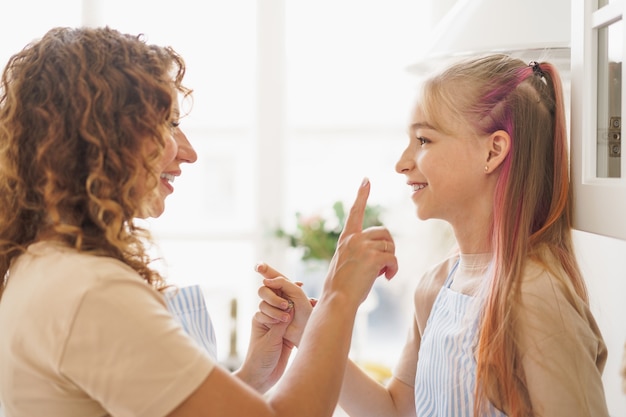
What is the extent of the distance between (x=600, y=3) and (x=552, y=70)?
21 cm

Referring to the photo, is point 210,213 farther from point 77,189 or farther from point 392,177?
point 77,189

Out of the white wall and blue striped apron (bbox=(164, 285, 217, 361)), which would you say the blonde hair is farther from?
blue striped apron (bbox=(164, 285, 217, 361))

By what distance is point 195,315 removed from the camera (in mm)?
1201

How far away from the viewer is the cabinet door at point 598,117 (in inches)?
38.4

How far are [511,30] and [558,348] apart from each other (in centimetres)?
56

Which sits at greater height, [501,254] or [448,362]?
[501,254]

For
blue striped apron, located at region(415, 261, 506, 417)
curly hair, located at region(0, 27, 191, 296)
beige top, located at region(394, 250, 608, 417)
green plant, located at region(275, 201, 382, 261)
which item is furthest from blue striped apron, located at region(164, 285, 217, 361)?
green plant, located at region(275, 201, 382, 261)

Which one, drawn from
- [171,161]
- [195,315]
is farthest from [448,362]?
[171,161]

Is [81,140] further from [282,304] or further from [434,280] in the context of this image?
[434,280]

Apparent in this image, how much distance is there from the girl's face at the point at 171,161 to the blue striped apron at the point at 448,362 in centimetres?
54

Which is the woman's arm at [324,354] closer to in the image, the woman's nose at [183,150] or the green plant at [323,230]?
the woman's nose at [183,150]

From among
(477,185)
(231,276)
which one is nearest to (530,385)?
(477,185)

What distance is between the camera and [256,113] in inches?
117

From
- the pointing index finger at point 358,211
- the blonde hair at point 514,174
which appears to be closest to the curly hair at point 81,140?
the pointing index finger at point 358,211
